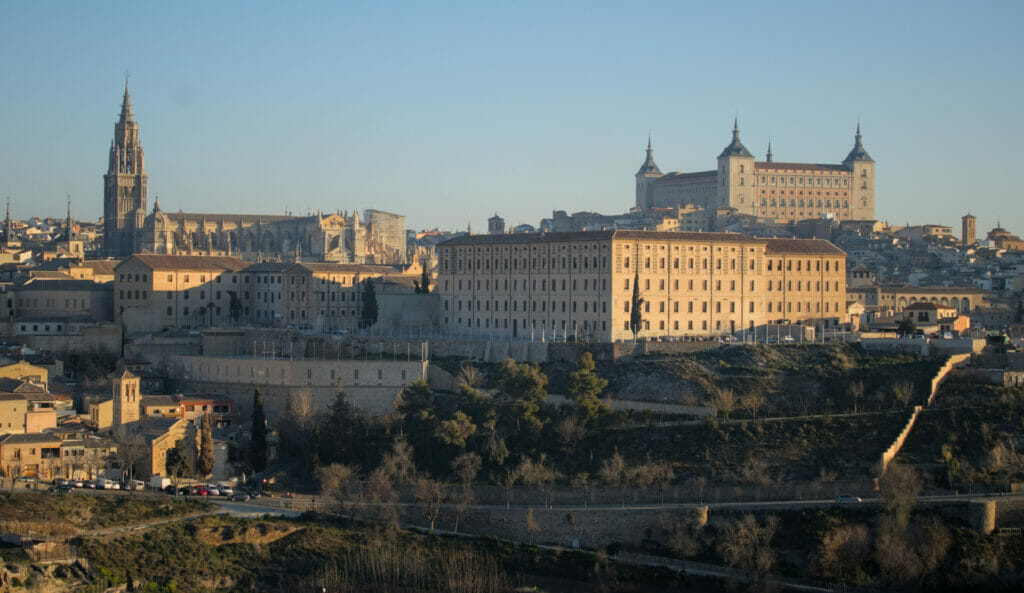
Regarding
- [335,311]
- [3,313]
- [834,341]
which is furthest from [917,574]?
[3,313]

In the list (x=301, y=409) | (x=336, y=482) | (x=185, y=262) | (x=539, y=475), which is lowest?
(x=336, y=482)

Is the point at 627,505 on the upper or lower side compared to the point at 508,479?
lower

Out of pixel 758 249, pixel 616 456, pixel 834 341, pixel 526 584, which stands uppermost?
pixel 758 249

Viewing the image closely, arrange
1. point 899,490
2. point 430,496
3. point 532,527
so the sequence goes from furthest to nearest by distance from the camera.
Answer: point 430,496
point 532,527
point 899,490

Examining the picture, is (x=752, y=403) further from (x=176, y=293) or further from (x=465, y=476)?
(x=176, y=293)

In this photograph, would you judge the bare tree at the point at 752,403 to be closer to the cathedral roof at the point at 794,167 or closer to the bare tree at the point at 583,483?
the bare tree at the point at 583,483

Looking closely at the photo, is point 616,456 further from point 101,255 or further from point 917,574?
point 101,255

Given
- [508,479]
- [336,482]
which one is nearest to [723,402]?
[508,479]

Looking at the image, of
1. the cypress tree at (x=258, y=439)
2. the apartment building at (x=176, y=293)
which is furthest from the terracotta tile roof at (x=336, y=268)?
the cypress tree at (x=258, y=439)
